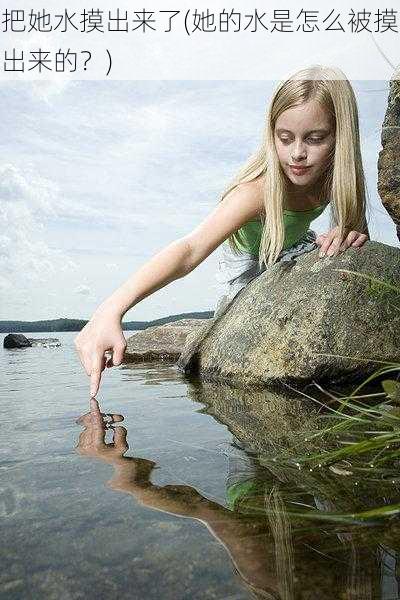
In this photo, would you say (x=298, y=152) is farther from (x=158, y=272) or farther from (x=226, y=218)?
(x=158, y=272)

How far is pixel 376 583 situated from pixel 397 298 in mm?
3709

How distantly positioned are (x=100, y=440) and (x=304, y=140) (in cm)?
279

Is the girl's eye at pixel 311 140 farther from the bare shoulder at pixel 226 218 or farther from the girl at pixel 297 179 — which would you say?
the bare shoulder at pixel 226 218

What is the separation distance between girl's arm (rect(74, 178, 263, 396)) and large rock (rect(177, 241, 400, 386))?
0.76m

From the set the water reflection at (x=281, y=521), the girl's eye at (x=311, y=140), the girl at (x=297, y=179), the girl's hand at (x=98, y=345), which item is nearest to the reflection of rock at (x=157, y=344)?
the girl at (x=297, y=179)

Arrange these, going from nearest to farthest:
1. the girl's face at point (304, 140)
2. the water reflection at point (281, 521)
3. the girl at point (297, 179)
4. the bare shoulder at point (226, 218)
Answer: the water reflection at point (281, 521), the bare shoulder at point (226, 218), the girl at point (297, 179), the girl's face at point (304, 140)

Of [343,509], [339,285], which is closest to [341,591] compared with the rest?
[343,509]

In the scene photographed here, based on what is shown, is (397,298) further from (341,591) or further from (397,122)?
(341,591)

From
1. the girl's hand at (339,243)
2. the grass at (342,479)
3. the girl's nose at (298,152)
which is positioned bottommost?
the grass at (342,479)

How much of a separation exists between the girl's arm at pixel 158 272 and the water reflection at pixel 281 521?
382mm

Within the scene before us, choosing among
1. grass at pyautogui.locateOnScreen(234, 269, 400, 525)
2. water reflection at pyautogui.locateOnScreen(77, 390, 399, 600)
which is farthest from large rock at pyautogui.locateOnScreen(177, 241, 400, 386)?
grass at pyautogui.locateOnScreen(234, 269, 400, 525)

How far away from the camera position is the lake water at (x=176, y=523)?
927mm

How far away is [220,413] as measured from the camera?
9.20ft

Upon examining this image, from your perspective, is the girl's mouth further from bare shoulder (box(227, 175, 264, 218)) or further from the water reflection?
the water reflection
